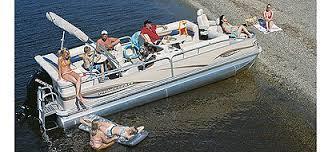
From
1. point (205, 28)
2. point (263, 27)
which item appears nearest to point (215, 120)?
point (205, 28)

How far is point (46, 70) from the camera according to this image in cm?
1167

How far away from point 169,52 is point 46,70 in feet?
10.7

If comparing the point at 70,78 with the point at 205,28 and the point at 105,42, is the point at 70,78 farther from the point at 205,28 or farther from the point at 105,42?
the point at 205,28

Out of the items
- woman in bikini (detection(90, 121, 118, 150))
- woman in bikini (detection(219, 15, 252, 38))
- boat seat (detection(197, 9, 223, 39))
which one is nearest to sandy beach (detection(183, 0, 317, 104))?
woman in bikini (detection(219, 15, 252, 38))

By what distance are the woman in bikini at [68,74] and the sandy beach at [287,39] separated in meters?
5.77

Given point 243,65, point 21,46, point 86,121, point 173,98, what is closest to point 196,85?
point 173,98

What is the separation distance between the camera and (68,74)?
11195 millimetres

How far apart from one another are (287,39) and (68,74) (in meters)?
8.04

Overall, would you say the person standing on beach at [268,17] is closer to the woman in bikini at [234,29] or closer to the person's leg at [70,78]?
the woman in bikini at [234,29]

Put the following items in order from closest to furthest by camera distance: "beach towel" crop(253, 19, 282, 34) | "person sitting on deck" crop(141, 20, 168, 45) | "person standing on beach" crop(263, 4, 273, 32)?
"person sitting on deck" crop(141, 20, 168, 45)
"person standing on beach" crop(263, 4, 273, 32)
"beach towel" crop(253, 19, 282, 34)

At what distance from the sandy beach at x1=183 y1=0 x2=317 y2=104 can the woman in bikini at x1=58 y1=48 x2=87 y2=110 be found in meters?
5.77

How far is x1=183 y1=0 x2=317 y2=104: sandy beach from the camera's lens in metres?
13.3

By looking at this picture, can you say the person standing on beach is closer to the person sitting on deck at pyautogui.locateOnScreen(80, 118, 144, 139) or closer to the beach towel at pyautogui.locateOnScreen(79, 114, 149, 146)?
the beach towel at pyautogui.locateOnScreen(79, 114, 149, 146)
